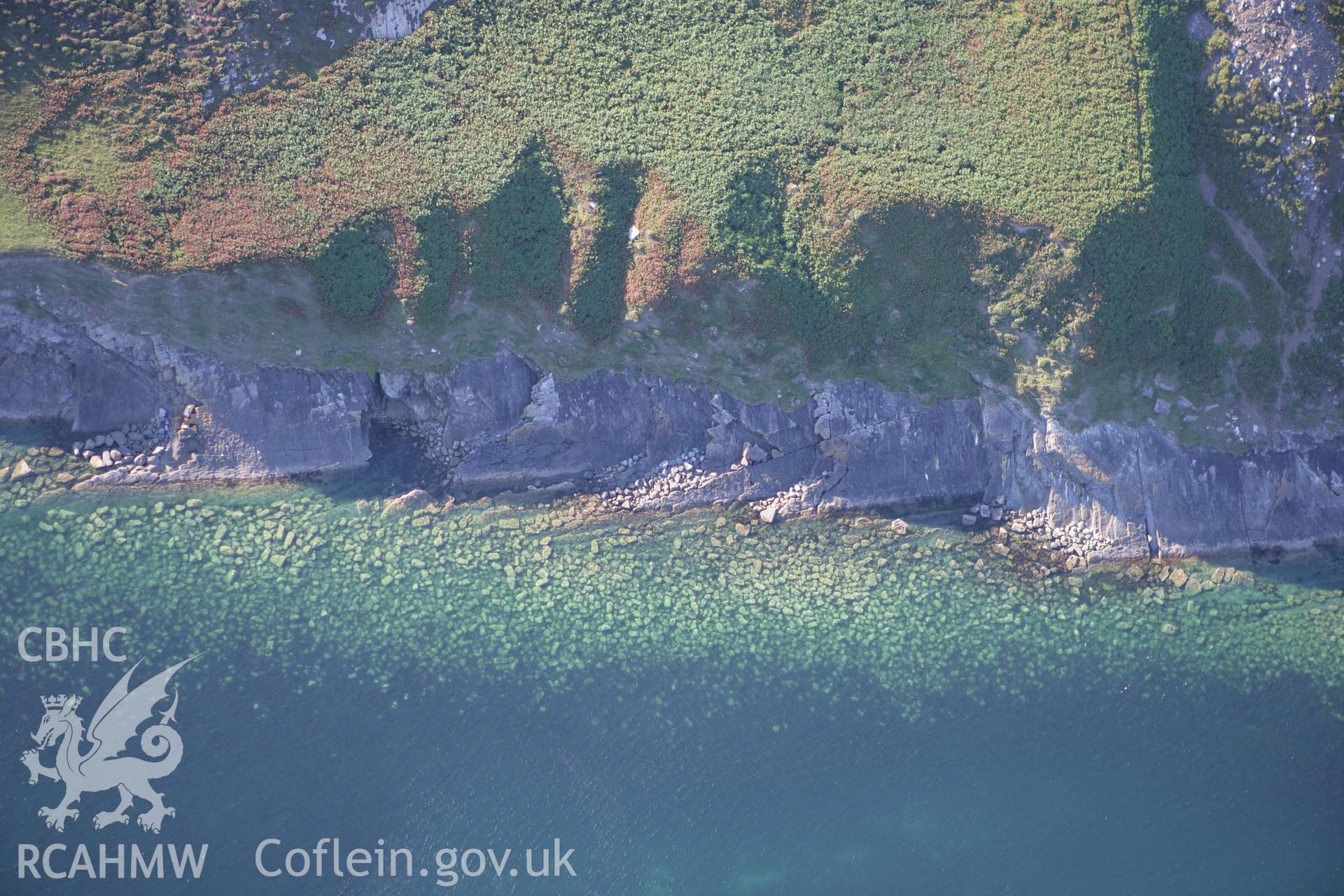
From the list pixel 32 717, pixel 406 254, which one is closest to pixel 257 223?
pixel 406 254

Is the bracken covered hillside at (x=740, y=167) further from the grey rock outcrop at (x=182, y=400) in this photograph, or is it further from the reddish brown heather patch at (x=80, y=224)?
the grey rock outcrop at (x=182, y=400)

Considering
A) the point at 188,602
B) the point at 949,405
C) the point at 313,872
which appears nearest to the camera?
the point at 313,872

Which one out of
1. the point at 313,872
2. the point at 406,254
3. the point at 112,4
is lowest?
the point at 313,872

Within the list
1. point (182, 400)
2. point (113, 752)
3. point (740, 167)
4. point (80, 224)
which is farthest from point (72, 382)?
point (740, 167)

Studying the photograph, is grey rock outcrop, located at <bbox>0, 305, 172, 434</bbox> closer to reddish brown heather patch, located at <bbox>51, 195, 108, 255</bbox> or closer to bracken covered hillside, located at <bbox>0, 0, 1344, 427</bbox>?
reddish brown heather patch, located at <bbox>51, 195, 108, 255</bbox>


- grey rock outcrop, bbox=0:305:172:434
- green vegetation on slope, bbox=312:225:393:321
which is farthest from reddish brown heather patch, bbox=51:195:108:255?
green vegetation on slope, bbox=312:225:393:321

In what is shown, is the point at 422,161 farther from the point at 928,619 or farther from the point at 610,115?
the point at 928,619

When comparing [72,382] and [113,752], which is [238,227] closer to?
[72,382]
